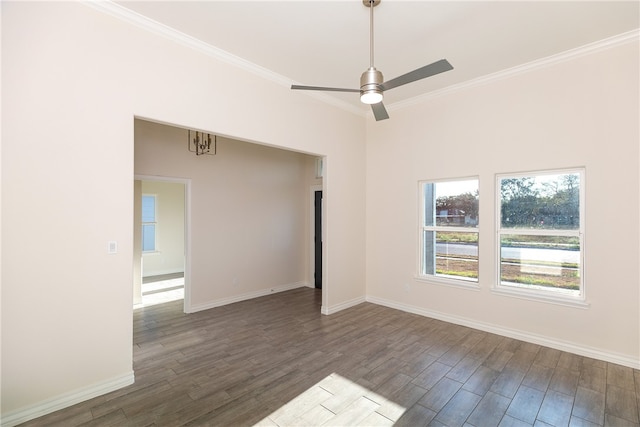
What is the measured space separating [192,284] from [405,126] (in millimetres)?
→ 4252

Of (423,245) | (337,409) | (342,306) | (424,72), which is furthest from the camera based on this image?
(342,306)

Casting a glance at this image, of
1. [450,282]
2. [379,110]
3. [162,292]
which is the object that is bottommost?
[162,292]

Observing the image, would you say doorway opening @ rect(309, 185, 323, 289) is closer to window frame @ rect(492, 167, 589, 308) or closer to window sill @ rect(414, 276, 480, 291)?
window sill @ rect(414, 276, 480, 291)

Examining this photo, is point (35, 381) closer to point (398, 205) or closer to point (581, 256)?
point (398, 205)

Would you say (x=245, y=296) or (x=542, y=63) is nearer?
(x=542, y=63)

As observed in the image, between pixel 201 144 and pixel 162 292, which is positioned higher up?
pixel 201 144

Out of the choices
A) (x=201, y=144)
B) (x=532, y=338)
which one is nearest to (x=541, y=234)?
(x=532, y=338)

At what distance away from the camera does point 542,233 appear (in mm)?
3611

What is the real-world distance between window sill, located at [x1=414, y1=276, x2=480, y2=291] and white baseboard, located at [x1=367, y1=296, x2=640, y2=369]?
435mm

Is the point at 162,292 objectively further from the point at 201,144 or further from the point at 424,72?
the point at 424,72

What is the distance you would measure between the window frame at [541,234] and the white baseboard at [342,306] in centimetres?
211

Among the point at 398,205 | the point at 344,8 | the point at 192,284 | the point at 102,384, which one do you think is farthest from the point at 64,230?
the point at 398,205

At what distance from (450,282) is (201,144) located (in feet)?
14.5

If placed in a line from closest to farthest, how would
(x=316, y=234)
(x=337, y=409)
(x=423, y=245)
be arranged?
(x=337, y=409) < (x=423, y=245) < (x=316, y=234)
